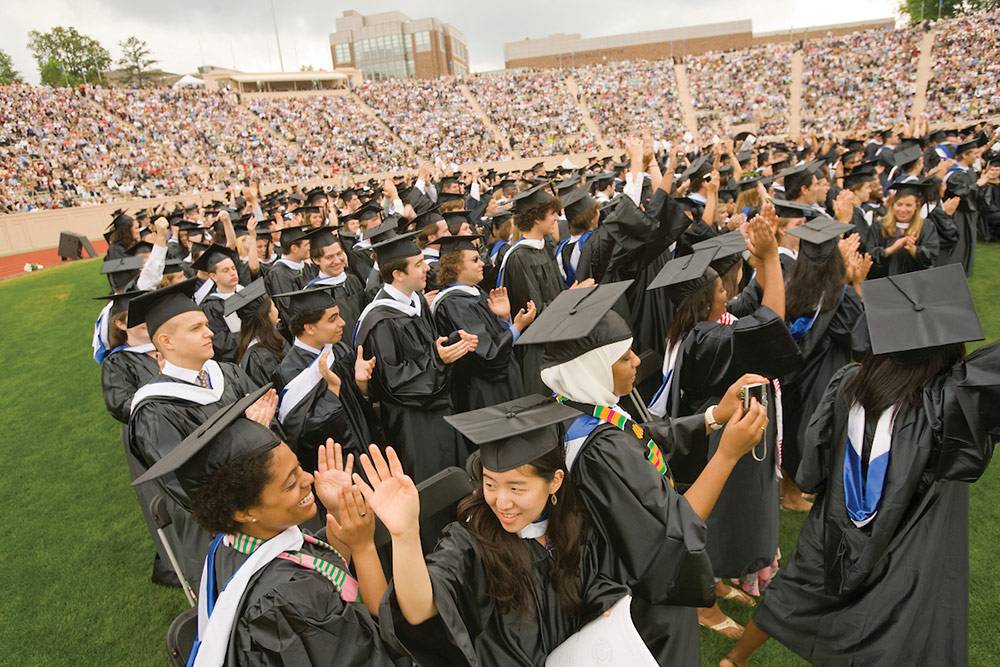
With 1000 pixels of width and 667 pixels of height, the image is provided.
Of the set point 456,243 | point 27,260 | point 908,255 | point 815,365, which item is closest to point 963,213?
point 908,255

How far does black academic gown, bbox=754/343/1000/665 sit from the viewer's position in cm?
201

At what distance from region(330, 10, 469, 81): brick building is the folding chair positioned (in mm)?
85826

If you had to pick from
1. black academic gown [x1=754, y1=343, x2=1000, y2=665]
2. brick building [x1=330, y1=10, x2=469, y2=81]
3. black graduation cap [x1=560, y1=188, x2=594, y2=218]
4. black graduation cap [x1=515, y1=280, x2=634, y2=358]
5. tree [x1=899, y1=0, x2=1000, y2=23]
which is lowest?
black academic gown [x1=754, y1=343, x2=1000, y2=665]

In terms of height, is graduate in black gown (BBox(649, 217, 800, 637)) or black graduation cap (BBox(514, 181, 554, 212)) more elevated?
black graduation cap (BBox(514, 181, 554, 212))

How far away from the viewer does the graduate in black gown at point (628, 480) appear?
186 centimetres

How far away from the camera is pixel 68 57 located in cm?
5241

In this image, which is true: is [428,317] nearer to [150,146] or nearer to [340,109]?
[150,146]

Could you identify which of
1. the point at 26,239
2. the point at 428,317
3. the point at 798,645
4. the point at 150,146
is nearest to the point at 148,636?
the point at 428,317

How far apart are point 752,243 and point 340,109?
39.8m

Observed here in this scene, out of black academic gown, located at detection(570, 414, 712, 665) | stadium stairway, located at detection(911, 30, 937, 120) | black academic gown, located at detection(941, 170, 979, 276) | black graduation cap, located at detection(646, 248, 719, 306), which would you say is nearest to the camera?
black academic gown, located at detection(570, 414, 712, 665)

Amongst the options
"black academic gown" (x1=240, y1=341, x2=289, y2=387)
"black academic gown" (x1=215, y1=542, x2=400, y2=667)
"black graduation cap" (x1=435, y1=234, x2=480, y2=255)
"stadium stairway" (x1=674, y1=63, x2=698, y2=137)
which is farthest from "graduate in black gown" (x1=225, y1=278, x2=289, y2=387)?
"stadium stairway" (x1=674, y1=63, x2=698, y2=137)

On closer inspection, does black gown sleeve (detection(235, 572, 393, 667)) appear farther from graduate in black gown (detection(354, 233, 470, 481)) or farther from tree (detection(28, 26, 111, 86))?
tree (detection(28, 26, 111, 86))

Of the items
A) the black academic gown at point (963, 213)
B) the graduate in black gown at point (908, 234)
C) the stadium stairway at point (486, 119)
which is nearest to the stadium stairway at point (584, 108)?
the stadium stairway at point (486, 119)

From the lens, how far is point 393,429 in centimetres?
420
